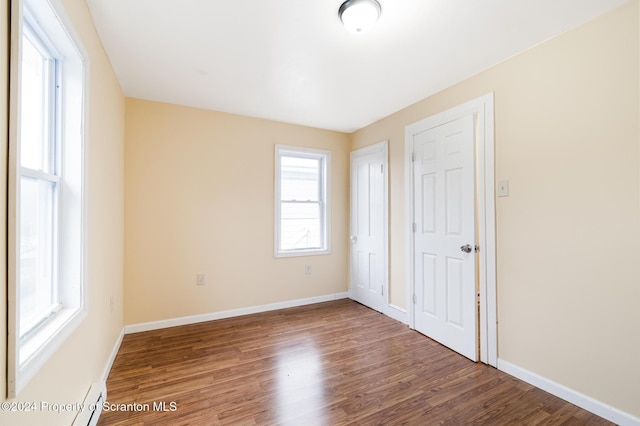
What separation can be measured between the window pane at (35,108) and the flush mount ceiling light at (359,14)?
1.60 m

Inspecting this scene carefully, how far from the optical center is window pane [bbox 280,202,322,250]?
3982 mm

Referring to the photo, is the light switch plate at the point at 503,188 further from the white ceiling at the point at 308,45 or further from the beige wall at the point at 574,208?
the white ceiling at the point at 308,45

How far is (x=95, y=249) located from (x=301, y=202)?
252 centimetres

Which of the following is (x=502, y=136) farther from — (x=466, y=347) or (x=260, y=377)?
(x=260, y=377)

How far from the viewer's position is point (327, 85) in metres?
2.80

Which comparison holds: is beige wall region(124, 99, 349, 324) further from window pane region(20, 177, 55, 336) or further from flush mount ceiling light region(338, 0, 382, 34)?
flush mount ceiling light region(338, 0, 382, 34)

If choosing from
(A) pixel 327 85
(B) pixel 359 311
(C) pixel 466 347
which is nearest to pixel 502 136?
(A) pixel 327 85

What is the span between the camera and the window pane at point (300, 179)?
3984 mm

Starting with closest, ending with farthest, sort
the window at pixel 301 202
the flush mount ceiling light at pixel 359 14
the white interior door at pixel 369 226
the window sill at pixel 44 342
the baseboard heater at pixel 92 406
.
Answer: the window sill at pixel 44 342, the baseboard heater at pixel 92 406, the flush mount ceiling light at pixel 359 14, the white interior door at pixel 369 226, the window at pixel 301 202

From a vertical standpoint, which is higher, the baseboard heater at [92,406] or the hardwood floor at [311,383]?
the baseboard heater at [92,406]

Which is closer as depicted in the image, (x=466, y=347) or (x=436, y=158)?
(x=466, y=347)

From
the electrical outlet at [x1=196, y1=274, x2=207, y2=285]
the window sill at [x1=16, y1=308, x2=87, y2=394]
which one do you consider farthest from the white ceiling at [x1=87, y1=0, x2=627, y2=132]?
the electrical outlet at [x1=196, y1=274, x2=207, y2=285]

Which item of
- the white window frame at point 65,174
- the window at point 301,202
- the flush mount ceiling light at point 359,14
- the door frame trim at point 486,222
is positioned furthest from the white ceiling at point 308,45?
the window at point 301,202

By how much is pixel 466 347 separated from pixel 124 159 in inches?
153
